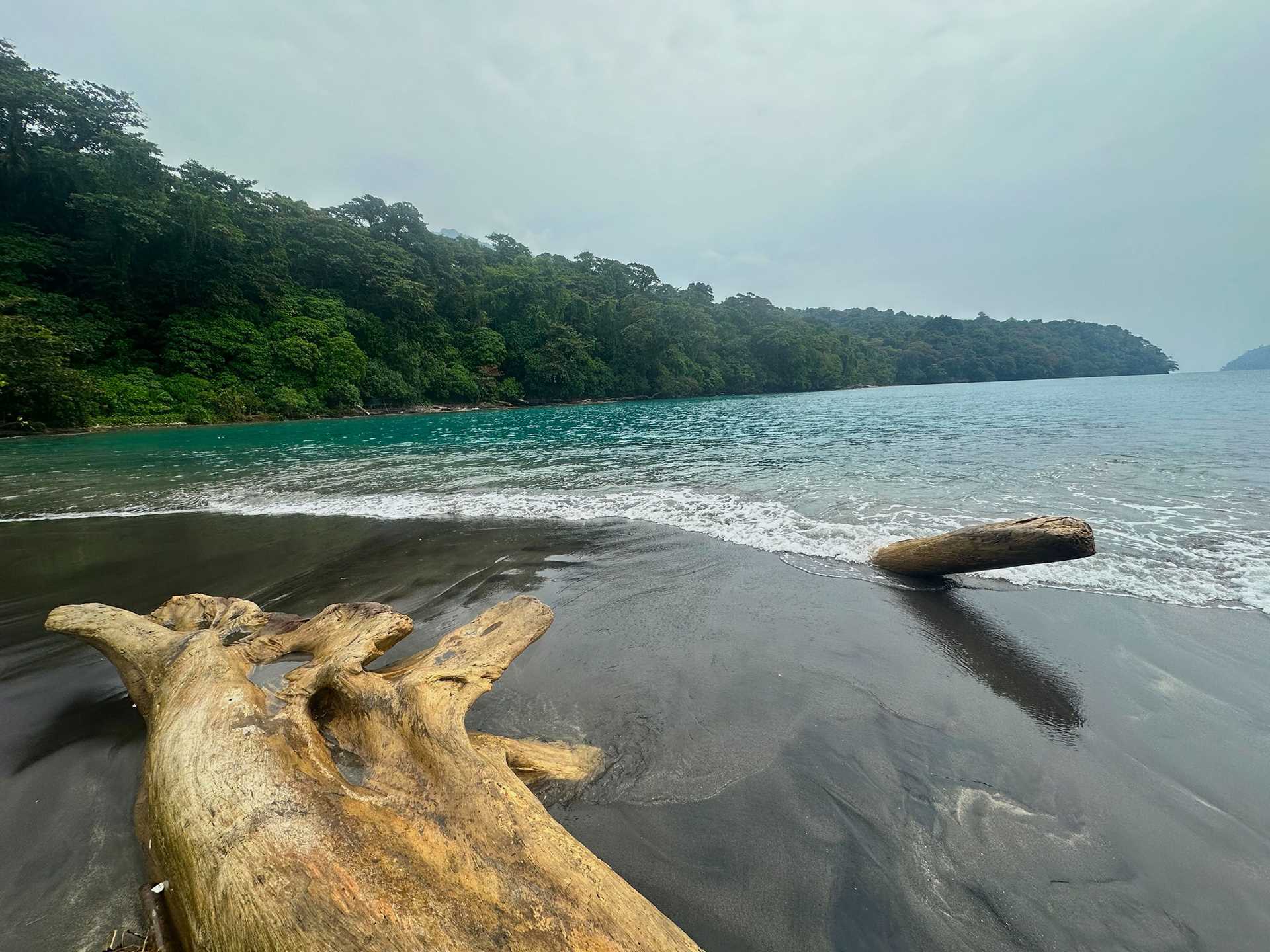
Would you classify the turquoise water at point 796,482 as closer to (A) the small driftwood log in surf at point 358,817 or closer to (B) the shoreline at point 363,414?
(B) the shoreline at point 363,414

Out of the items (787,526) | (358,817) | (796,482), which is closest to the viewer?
(358,817)

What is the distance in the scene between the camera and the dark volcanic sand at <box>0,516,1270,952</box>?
1874 millimetres

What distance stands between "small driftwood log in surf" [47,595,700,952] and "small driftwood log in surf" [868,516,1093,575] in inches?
151

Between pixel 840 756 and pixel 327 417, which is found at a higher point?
pixel 840 756

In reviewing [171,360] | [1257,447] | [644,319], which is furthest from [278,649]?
[644,319]

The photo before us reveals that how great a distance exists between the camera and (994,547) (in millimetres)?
4289

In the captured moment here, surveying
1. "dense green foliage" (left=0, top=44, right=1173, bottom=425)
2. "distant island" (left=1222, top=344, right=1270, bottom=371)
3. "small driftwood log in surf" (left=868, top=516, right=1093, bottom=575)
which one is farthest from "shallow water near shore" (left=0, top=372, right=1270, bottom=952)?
"distant island" (left=1222, top=344, right=1270, bottom=371)

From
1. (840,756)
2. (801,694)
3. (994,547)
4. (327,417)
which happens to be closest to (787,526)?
(994,547)

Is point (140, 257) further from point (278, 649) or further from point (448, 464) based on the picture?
point (278, 649)

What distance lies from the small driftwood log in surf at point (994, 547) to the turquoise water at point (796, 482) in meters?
0.62

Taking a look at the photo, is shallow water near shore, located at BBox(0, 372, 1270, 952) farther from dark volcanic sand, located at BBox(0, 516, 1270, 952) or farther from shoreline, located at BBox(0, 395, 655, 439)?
shoreline, located at BBox(0, 395, 655, 439)

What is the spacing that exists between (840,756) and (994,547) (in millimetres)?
2731

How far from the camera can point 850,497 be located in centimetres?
846

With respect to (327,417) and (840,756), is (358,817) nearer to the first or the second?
(840,756)
